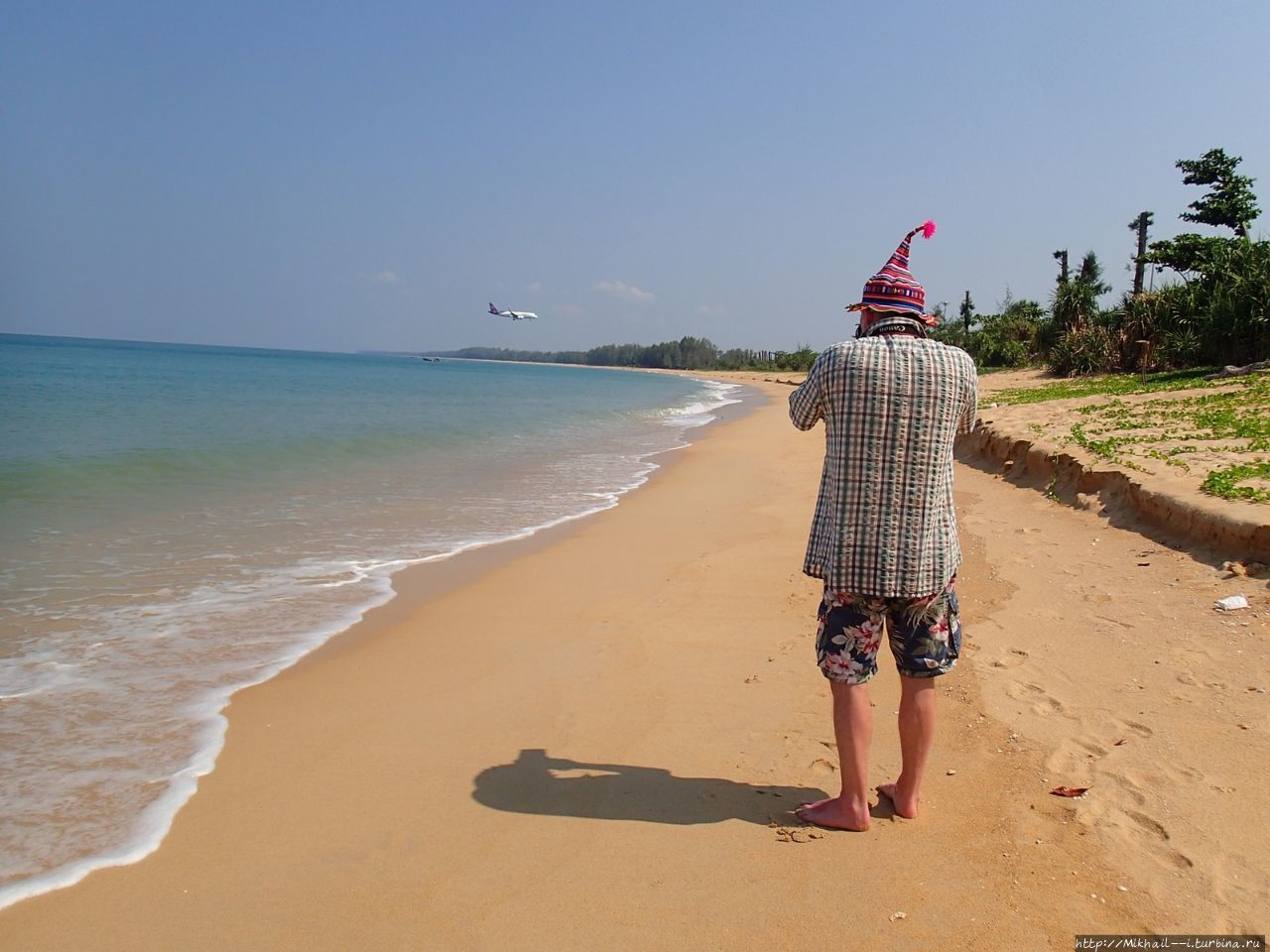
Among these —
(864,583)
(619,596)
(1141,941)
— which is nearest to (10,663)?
(619,596)

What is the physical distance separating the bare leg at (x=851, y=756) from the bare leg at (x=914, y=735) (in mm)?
135

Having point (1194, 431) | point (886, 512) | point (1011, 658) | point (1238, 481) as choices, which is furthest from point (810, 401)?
point (1194, 431)

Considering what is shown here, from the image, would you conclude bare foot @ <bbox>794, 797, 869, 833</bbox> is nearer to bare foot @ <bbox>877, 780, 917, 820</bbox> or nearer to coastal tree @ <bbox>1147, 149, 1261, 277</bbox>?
bare foot @ <bbox>877, 780, 917, 820</bbox>

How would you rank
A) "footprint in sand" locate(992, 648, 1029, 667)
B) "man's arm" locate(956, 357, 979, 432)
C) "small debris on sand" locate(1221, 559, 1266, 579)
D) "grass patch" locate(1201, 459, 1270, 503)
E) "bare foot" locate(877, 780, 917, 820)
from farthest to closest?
"grass patch" locate(1201, 459, 1270, 503) < "small debris on sand" locate(1221, 559, 1266, 579) < "footprint in sand" locate(992, 648, 1029, 667) < "bare foot" locate(877, 780, 917, 820) < "man's arm" locate(956, 357, 979, 432)

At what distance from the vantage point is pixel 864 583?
8.29 feet

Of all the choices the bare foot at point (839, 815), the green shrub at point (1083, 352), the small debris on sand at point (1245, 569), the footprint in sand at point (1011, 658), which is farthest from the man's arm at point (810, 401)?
the green shrub at point (1083, 352)

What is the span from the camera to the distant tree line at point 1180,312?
16000 mm

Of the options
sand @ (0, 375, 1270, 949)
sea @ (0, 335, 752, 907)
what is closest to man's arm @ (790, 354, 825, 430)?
sand @ (0, 375, 1270, 949)

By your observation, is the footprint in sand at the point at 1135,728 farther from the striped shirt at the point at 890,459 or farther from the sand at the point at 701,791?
the striped shirt at the point at 890,459

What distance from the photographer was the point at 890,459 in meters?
2.54

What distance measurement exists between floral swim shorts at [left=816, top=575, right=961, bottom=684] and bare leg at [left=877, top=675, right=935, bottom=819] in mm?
71

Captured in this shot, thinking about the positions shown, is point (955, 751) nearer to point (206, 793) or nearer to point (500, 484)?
point (206, 793)

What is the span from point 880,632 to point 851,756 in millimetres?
398

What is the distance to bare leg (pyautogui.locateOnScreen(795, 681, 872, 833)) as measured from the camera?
2654 millimetres
